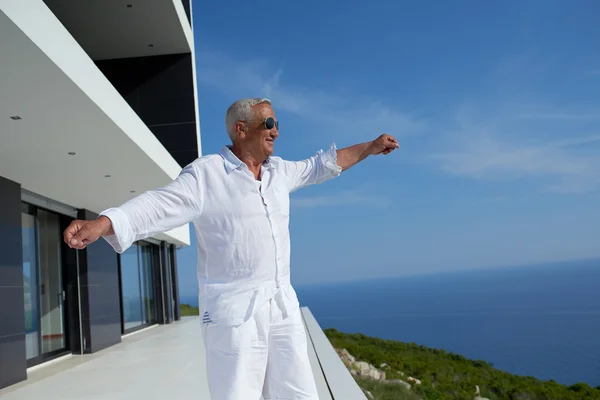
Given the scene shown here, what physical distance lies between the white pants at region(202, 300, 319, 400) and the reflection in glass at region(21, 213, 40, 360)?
22.6 feet

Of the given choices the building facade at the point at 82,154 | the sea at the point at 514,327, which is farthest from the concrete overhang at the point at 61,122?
the sea at the point at 514,327

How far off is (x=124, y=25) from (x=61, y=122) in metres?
6.94

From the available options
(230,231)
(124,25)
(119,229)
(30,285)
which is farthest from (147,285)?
(119,229)

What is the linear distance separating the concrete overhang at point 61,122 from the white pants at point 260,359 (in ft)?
7.69

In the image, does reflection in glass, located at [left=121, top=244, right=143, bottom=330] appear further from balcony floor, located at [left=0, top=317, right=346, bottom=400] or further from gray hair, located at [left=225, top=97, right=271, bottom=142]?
gray hair, located at [left=225, top=97, right=271, bottom=142]

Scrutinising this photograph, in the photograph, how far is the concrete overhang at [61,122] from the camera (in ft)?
12.2

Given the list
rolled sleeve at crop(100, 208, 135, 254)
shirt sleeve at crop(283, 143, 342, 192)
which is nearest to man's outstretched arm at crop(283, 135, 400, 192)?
A: shirt sleeve at crop(283, 143, 342, 192)

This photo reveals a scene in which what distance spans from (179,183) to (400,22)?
76895mm

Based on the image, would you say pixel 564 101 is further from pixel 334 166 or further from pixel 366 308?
pixel 334 166

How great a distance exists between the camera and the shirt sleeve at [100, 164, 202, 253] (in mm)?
1518

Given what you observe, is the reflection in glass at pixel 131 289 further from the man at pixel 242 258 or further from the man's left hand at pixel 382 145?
the man at pixel 242 258

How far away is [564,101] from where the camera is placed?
114 m

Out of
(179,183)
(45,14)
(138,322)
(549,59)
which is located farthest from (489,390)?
(549,59)

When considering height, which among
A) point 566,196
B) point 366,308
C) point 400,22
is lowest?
point 366,308
